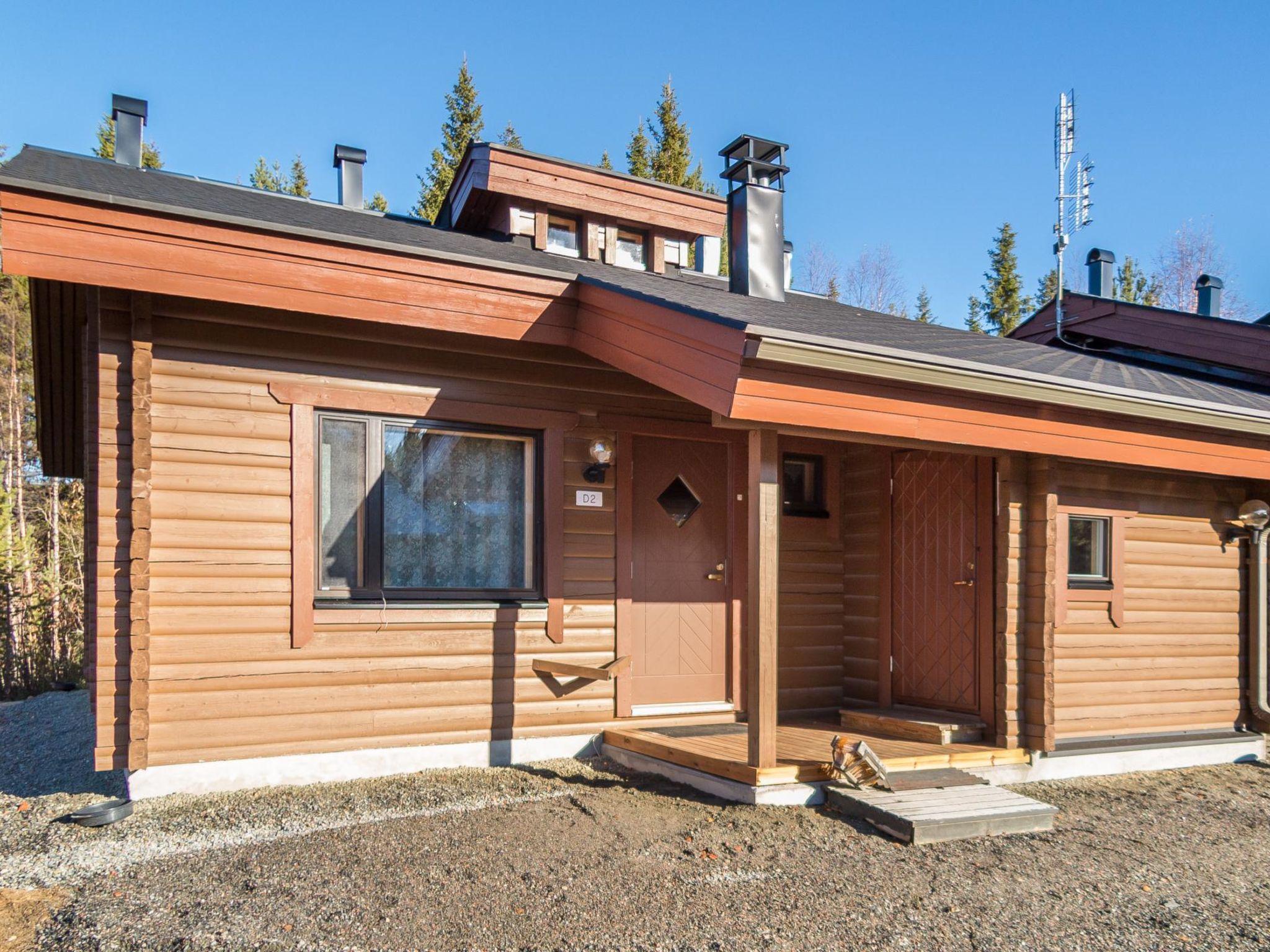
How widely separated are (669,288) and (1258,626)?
545 centimetres

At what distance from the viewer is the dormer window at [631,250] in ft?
27.1

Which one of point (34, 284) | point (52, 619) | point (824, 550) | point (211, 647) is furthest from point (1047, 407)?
point (52, 619)

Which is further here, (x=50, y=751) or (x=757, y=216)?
(x=757, y=216)

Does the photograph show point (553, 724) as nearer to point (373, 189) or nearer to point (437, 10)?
point (437, 10)

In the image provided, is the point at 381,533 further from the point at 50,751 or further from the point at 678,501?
the point at 50,751

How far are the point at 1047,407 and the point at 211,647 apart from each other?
5.26 meters

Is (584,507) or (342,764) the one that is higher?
(584,507)

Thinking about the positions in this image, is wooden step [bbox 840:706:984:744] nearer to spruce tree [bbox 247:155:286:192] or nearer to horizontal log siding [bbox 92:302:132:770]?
horizontal log siding [bbox 92:302:132:770]

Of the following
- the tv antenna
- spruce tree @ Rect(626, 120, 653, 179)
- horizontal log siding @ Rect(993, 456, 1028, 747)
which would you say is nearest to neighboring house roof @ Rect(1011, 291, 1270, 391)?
the tv antenna

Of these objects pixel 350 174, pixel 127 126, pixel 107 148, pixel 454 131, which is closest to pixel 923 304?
pixel 454 131

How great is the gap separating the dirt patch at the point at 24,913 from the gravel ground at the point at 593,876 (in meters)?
0.03

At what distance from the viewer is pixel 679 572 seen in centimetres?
664

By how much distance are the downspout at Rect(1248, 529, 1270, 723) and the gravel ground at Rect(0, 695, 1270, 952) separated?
2.41 meters

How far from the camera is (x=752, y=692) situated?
16.0 ft
